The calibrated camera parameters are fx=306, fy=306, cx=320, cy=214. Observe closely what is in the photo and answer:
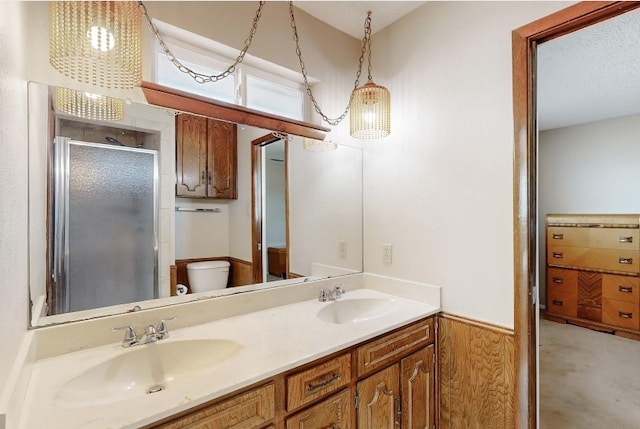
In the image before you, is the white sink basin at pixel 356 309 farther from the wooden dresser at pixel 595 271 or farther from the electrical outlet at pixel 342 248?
the wooden dresser at pixel 595 271

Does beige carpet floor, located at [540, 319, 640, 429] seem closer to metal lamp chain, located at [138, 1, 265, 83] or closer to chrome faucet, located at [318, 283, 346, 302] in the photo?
chrome faucet, located at [318, 283, 346, 302]

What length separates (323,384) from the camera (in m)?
1.10

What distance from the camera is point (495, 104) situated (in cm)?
142

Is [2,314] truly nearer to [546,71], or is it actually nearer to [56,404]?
[56,404]

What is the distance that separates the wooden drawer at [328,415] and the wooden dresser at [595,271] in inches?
141

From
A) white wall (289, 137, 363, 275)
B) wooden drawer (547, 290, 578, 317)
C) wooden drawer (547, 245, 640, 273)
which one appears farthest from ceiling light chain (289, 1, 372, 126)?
wooden drawer (547, 290, 578, 317)

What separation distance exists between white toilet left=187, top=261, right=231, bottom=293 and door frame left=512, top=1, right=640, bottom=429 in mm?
1326

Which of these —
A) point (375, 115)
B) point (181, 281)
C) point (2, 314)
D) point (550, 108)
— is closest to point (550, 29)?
point (375, 115)

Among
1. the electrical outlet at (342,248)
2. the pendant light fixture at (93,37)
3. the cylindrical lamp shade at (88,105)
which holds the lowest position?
the electrical outlet at (342,248)

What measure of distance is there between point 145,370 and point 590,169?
15.5 ft

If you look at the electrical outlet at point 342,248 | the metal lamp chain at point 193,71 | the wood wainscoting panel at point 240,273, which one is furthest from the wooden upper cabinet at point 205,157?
the electrical outlet at point 342,248

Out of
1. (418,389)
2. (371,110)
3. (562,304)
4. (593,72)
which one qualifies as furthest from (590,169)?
(418,389)

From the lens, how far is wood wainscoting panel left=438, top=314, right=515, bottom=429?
1.38 metres

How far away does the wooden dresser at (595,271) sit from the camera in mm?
3113
